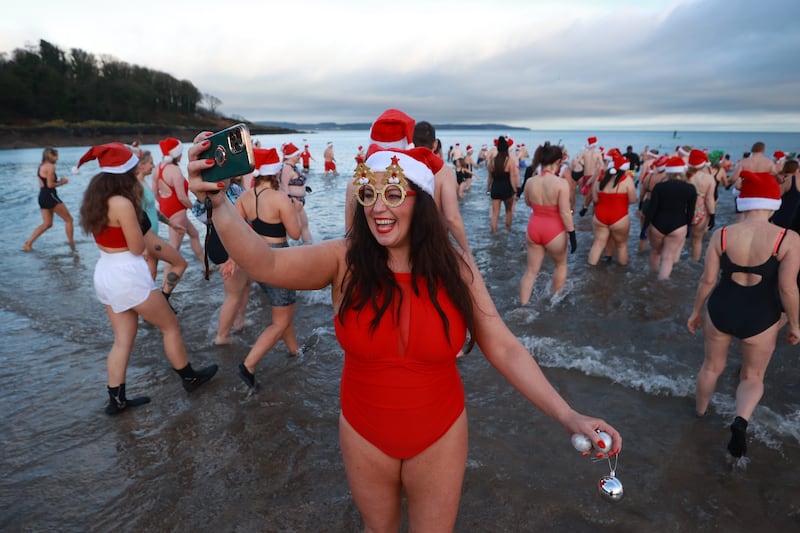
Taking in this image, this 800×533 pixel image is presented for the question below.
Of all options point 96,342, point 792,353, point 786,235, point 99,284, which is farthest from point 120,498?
point 792,353

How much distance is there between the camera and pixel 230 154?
4.65ft

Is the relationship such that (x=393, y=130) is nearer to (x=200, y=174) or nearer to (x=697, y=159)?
(x=200, y=174)

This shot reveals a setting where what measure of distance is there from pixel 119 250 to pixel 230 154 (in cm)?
283

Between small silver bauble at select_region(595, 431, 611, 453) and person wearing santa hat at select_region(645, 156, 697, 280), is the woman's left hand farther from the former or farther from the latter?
person wearing santa hat at select_region(645, 156, 697, 280)

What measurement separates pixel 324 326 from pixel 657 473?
4.00 metres

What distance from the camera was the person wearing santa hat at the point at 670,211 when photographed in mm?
7004

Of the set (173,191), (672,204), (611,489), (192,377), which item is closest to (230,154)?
(611,489)

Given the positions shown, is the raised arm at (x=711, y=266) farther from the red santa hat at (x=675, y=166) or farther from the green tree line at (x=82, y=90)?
the green tree line at (x=82, y=90)

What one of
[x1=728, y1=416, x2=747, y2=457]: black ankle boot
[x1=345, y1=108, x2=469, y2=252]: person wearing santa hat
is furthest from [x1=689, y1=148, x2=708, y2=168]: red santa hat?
[x1=728, y1=416, x2=747, y2=457]: black ankle boot

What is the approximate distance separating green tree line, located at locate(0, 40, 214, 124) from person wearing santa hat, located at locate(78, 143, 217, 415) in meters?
71.5

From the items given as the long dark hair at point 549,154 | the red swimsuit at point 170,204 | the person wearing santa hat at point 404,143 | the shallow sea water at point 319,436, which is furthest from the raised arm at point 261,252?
the red swimsuit at point 170,204

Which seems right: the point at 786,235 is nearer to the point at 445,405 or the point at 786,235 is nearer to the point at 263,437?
the point at 445,405

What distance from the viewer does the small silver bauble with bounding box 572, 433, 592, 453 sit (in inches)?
58.7

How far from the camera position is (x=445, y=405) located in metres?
1.88
